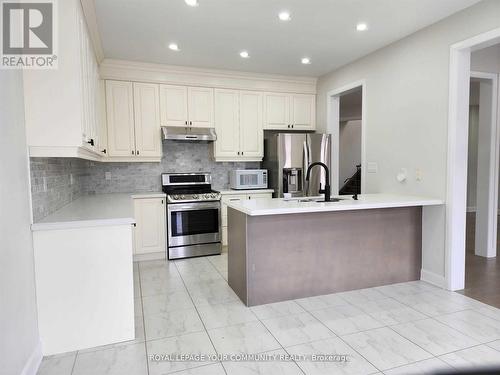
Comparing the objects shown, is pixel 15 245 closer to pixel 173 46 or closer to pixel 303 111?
pixel 173 46

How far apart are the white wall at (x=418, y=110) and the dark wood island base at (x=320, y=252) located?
26cm

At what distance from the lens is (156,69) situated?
4418mm

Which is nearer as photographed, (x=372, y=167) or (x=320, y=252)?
(x=320, y=252)

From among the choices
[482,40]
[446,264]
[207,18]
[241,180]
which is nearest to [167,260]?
[241,180]

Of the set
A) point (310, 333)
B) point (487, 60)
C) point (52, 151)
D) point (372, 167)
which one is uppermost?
point (487, 60)

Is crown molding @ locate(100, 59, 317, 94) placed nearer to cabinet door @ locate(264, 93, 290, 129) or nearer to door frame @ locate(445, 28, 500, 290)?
cabinet door @ locate(264, 93, 290, 129)

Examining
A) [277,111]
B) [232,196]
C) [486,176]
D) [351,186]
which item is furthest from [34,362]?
[351,186]

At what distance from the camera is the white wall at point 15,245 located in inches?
62.2

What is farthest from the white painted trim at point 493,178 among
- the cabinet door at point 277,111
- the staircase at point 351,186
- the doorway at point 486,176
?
the staircase at point 351,186

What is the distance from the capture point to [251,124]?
4992 millimetres

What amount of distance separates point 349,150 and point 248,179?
19.1ft

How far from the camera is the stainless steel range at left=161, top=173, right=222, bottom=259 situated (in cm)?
432

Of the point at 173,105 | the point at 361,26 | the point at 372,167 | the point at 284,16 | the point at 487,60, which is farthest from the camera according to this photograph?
the point at 173,105

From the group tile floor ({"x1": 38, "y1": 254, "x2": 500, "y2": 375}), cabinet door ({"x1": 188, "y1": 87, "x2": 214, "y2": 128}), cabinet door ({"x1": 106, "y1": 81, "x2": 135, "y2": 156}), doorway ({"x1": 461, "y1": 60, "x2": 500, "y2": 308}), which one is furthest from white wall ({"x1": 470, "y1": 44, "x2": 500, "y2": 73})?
cabinet door ({"x1": 106, "y1": 81, "x2": 135, "y2": 156})
